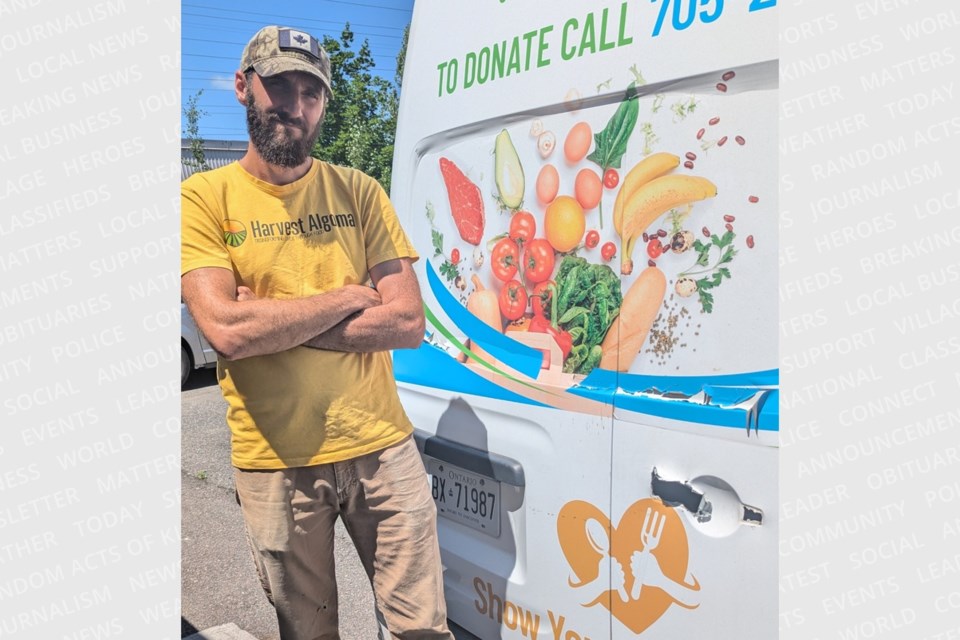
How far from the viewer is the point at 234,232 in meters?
2.19

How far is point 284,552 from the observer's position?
87.5 inches

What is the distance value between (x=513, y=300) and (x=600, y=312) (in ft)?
1.11

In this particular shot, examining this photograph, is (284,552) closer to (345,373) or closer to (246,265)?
(345,373)

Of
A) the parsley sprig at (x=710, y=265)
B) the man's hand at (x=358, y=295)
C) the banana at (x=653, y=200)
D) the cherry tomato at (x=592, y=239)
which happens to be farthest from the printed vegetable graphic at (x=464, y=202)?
the parsley sprig at (x=710, y=265)

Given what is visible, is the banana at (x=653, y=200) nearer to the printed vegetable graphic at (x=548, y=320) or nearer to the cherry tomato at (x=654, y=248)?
the cherry tomato at (x=654, y=248)

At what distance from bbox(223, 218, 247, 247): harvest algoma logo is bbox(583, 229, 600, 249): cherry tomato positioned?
0.98 metres

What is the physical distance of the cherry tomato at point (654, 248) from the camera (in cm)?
176

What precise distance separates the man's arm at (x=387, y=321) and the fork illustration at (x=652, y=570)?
88 centimetres

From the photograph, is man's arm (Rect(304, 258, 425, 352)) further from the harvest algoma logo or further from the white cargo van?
the harvest algoma logo

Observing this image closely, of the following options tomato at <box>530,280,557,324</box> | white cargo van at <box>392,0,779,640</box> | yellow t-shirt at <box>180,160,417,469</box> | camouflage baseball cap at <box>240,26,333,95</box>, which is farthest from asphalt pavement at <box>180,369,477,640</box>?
camouflage baseball cap at <box>240,26,333,95</box>

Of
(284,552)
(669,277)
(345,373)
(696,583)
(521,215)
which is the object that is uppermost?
(521,215)

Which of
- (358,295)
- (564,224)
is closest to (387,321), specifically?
(358,295)

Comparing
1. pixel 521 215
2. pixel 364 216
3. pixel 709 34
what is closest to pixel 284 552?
pixel 364 216

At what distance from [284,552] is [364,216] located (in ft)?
3.42
